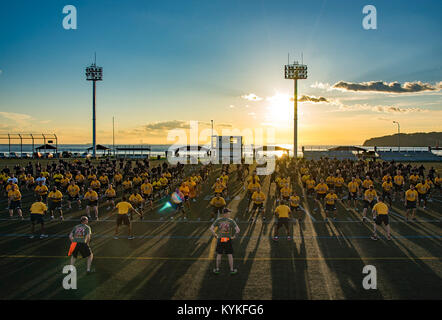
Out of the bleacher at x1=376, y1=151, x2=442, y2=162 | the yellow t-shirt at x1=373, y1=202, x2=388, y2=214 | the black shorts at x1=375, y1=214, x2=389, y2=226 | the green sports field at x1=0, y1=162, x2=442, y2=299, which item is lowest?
the green sports field at x1=0, y1=162, x2=442, y2=299

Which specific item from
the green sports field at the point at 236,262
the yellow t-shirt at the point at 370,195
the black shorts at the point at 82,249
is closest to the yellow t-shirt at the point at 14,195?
the green sports field at the point at 236,262

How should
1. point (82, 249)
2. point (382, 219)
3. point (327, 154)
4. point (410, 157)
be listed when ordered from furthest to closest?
point (410, 157) → point (327, 154) → point (382, 219) → point (82, 249)

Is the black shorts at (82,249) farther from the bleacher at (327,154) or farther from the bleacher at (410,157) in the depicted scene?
the bleacher at (410,157)

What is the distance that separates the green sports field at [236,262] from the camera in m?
7.50

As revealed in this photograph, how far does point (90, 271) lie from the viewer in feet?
28.7

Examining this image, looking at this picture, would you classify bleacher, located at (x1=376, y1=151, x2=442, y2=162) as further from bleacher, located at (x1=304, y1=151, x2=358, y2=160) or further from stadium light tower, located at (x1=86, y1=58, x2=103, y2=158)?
stadium light tower, located at (x1=86, y1=58, x2=103, y2=158)

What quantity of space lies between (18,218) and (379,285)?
16.2m

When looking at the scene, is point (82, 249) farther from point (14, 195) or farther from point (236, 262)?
point (14, 195)

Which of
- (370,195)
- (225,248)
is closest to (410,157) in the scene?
(370,195)

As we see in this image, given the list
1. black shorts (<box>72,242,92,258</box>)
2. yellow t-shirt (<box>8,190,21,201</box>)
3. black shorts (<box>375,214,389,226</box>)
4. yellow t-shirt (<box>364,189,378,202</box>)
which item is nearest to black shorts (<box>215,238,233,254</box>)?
black shorts (<box>72,242,92,258</box>)

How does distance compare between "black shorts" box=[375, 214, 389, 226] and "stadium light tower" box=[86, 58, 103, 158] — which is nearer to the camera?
"black shorts" box=[375, 214, 389, 226]

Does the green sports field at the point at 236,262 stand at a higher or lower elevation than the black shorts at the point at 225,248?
lower

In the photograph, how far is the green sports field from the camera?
7.50m

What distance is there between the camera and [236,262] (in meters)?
9.50
